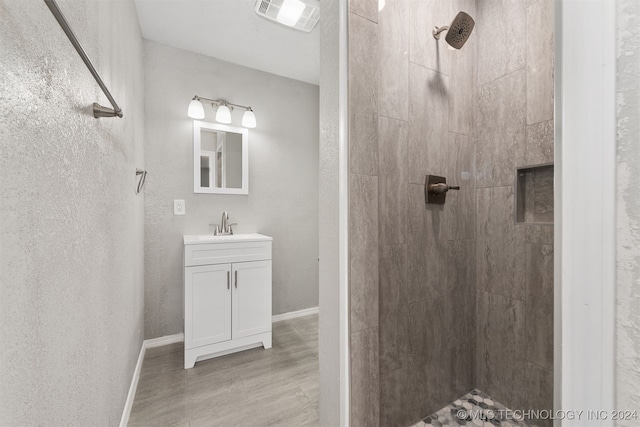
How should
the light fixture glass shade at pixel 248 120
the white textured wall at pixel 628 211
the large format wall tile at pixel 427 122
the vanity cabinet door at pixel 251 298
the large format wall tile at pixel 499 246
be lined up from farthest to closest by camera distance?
the light fixture glass shade at pixel 248 120 < the vanity cabinet door at pixel 251 298 < the large format wall tile at pixel 499 246 < the large format wall tile at pixel 427 122 < the white textured wall at pixel 628 211

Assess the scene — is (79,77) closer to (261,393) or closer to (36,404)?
(36,404)

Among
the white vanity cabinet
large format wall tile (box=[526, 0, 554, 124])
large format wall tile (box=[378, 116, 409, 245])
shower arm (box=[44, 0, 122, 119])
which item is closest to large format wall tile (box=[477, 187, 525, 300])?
large format wall tile (box=[526, 0, 554, 124])

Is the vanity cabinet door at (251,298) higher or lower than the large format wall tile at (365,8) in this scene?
lower

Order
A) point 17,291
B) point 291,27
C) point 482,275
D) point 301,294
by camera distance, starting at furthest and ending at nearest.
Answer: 1. point 301,294
2. point 291,27
3. point 482,275
4. point 17,291

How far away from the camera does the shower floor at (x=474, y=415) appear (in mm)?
1438

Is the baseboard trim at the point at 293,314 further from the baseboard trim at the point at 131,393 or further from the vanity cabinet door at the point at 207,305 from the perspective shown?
the baseboard trim at the point at 131,393

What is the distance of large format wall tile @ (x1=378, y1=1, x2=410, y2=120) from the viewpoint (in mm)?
1281

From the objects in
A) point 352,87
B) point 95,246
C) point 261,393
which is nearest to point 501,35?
point 352,87

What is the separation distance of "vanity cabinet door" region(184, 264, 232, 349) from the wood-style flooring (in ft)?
0.67

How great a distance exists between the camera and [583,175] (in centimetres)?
35

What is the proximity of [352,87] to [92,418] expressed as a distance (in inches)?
60.5

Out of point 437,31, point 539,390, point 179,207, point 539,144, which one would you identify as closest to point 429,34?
point 437,31

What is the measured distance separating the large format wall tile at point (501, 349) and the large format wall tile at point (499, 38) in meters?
1.32

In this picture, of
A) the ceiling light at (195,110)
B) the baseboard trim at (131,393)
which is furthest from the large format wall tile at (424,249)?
the ceiling light at (195,110)
